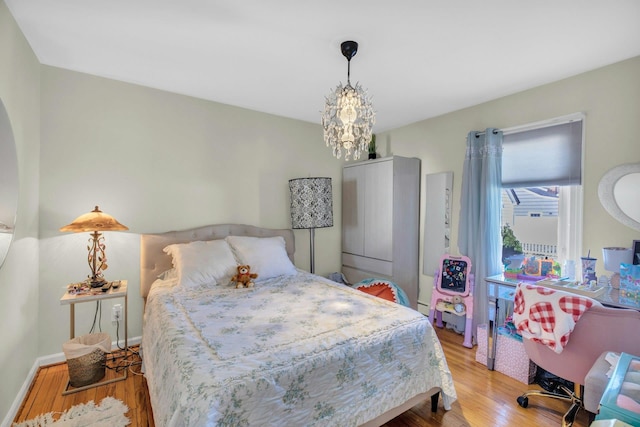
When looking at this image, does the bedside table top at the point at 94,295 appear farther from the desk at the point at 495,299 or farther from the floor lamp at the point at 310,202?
the desk at the point at 495,299

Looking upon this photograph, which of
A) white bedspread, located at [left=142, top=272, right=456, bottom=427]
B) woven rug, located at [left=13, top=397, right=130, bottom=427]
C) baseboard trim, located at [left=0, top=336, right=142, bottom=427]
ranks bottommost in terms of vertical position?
woven rug, located at [left=13, top=397, right=130, bottom=427]

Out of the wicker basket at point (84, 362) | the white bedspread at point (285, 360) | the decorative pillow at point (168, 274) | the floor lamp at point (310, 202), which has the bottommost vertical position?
the wicker basket at point (84, 362)

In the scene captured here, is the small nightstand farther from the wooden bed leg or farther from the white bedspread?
the wooden bed leg

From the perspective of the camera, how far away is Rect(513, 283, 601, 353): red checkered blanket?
176 centimetres

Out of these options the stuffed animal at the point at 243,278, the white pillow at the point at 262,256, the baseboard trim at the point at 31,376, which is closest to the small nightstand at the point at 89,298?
the baseboard trim at the point at 31,376

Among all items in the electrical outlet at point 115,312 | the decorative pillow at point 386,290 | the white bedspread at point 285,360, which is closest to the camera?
the white bedspread at point 285,360

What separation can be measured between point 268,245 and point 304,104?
1.59 m

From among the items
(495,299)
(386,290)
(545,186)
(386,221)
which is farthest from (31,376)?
(545,186)

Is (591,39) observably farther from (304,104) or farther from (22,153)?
(22,153)

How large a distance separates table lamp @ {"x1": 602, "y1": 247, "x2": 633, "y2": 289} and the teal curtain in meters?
0.85

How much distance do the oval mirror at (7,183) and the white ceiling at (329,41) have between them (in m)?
0.76

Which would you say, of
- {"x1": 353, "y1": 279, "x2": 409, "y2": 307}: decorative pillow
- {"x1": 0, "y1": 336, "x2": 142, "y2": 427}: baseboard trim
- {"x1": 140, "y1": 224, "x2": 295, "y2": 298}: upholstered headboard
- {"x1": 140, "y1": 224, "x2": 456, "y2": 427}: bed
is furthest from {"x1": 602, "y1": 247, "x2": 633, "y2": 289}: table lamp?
{"x1": 0, "y1": 336, "x2": 142, "y2": 427}: baseboard trim

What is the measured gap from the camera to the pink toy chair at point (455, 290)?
3.06m

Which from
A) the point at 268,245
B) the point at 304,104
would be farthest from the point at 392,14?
the point at 268,245
